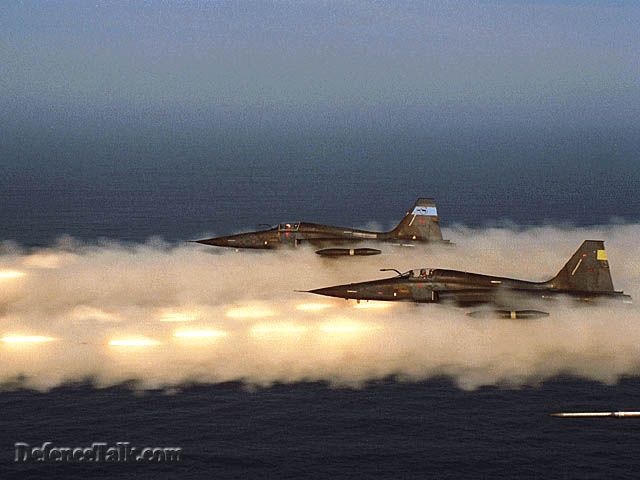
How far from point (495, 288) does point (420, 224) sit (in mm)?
32521

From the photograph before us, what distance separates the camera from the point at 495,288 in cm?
7950

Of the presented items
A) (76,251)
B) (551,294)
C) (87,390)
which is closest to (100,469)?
(87,390)

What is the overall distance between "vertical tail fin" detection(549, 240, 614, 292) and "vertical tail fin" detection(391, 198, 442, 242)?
3240cm

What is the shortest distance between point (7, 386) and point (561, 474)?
37.1 metres

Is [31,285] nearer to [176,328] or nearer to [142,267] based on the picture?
[142,267]

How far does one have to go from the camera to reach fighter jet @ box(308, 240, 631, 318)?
78938 mm

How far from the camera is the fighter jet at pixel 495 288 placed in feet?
259

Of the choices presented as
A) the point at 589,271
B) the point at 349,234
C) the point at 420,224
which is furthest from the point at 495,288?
the point at 349,234

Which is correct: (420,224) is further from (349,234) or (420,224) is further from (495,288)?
(495,288)

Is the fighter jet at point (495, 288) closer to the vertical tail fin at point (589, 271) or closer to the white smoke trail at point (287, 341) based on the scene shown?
the vertical tail fin at point (589, 271)

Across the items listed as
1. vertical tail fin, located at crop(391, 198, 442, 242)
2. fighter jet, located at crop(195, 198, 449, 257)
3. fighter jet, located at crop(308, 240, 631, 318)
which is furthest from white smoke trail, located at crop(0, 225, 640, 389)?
vertical tail fin, located at crop(391, 198, 442, 242)

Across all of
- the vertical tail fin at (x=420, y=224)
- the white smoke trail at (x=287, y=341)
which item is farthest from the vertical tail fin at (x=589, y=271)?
the vertical tail fin at (x=420, y=224)

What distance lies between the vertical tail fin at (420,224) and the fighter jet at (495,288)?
3127 cm

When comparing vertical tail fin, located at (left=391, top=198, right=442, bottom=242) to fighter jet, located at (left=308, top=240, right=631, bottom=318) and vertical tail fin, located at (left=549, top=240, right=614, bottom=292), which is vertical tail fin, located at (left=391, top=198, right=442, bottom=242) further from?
vertical tail fin, located at (left=549, top=240, right=614, bottom=292)
